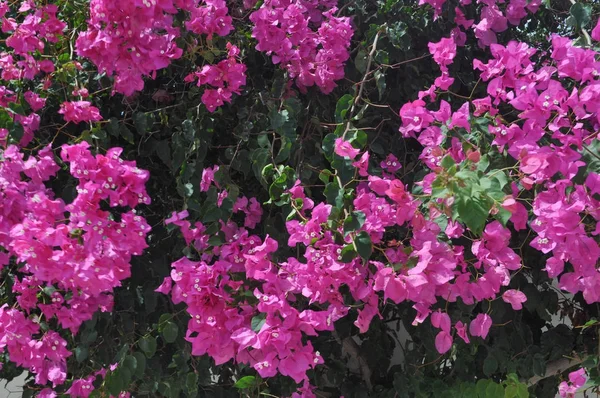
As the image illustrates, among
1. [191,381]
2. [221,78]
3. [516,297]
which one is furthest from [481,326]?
[221,78]

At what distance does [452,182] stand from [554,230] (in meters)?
0.25

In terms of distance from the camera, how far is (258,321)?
1149 millimetres

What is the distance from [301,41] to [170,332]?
0.61 metres

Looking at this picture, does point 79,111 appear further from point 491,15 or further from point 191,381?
point 491,15

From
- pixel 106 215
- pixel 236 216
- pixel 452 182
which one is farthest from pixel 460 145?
pixel 106 215

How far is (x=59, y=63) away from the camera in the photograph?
1.45 meters

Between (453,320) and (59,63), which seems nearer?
(453,320)

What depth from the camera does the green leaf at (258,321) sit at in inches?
44.8

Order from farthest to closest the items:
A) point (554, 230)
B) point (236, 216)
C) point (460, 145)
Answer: point (236, 216)
point (460, 145)
point (554, 230)

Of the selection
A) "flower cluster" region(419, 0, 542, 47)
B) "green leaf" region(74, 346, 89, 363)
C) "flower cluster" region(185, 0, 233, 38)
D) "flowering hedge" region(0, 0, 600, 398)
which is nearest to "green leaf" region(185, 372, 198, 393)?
"flowering hedge" region(0, 0, 600, 398)

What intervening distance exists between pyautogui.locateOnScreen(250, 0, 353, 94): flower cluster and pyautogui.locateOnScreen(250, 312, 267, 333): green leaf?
0.51 meters

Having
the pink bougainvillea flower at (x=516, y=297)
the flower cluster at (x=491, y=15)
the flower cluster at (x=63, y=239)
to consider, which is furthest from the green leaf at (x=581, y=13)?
the flower cluster at (x=63, y=239)

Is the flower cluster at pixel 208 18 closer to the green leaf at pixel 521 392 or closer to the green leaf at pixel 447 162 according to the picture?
the green leaf at pixel 447 162

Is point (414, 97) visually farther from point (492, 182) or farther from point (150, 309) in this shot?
point (150, 309)
